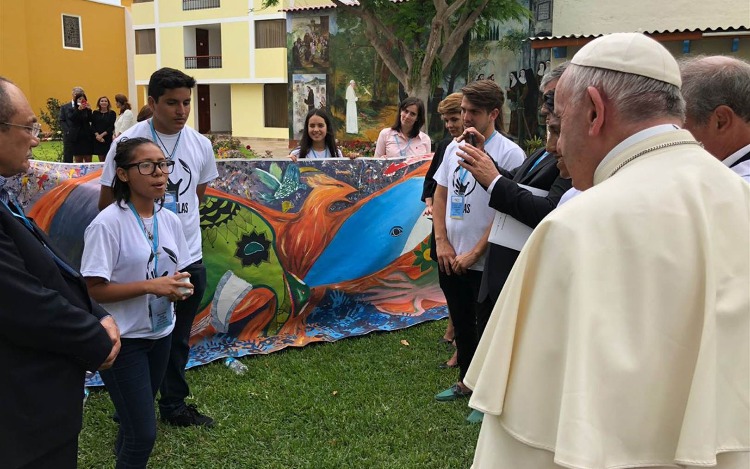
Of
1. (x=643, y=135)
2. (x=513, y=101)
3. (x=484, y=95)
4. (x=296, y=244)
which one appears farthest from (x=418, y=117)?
(x=513, y=101)

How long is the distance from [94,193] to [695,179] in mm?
4105

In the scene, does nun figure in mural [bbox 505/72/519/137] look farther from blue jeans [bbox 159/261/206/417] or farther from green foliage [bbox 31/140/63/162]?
blue jeans [bbox 159/261/206/417]

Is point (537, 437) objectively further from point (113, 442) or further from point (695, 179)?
point (113, 442)

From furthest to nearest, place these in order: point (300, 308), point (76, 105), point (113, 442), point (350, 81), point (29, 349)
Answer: point (350, 81), point (76, 105), point (300, 308), point (113, 442), point (29, 349)

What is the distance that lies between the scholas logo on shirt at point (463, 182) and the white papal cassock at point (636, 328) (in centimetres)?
280

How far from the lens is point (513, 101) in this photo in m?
20.6

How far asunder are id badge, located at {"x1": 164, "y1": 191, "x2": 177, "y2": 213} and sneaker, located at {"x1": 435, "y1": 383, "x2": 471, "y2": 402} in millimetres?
2227

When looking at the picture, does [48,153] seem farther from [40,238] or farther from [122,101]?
[40,238]

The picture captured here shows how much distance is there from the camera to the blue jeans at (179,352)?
4.02 meters

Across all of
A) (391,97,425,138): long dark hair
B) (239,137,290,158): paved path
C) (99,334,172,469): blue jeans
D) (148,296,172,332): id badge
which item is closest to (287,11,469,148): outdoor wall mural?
(239,137,290,158): paved path

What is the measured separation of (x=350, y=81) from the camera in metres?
26.0

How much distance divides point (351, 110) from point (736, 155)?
23992 millimetres

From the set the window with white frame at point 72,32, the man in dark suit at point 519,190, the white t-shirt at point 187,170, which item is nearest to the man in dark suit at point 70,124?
the white t-shirt at point 187,170

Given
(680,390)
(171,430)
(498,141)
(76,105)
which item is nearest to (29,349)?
(680,390)
